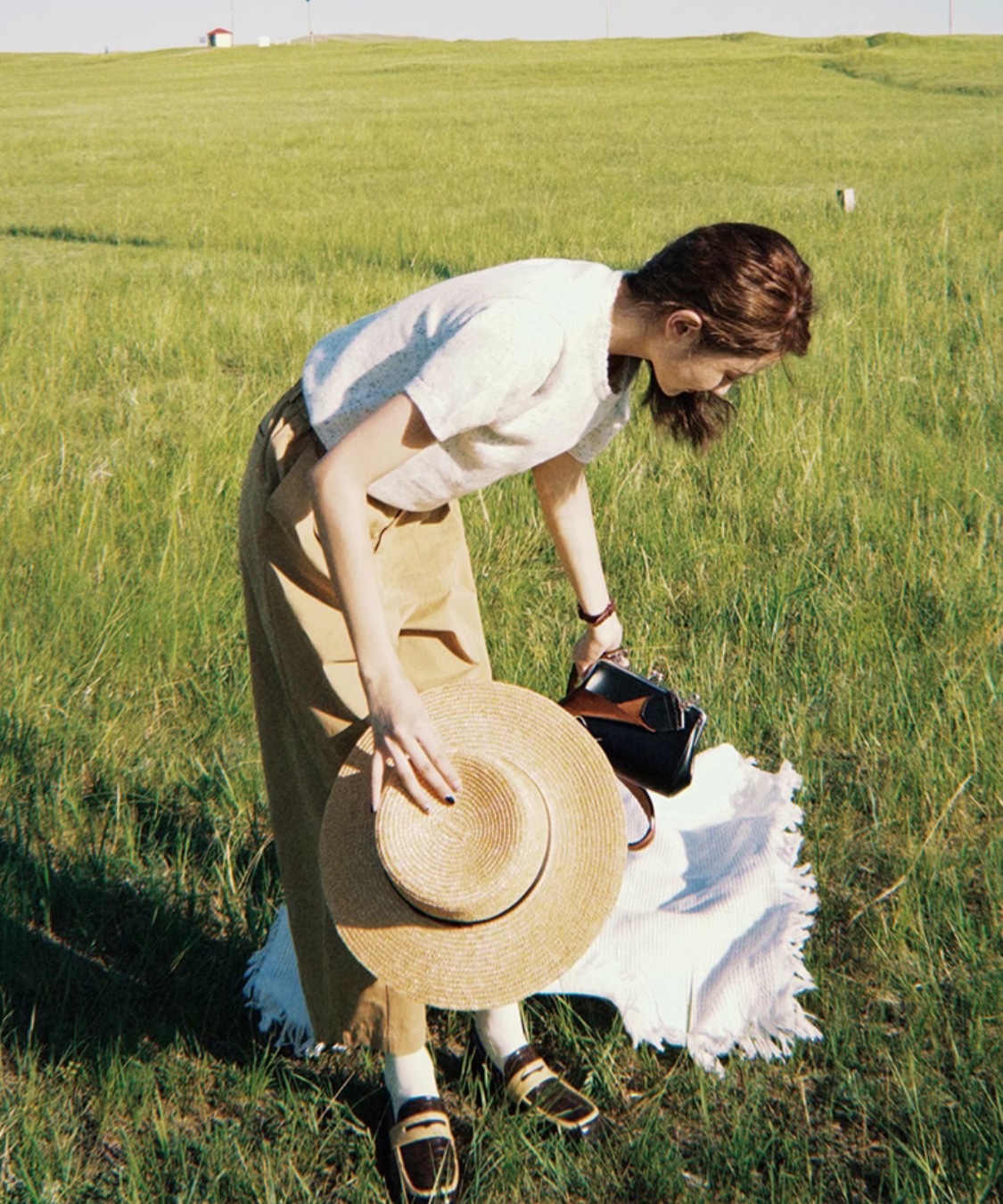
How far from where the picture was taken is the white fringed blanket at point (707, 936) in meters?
2.27

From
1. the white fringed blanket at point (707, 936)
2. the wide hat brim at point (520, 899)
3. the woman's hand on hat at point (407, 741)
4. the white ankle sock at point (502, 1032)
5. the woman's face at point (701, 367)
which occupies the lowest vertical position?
the white fringed blanket at point (707, 936)

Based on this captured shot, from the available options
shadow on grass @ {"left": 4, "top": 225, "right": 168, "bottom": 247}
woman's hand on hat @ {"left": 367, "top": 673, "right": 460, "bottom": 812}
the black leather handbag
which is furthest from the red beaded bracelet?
shadow on grass @ {"left": 4, "top": 225, "right": 168, "bottom": 247}

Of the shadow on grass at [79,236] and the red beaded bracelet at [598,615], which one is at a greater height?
the shadow on grass at [79,236]

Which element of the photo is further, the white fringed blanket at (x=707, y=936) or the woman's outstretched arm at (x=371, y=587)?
the white fringed blanket at (x=707, y=936)

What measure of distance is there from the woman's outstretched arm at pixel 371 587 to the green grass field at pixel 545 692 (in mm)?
781

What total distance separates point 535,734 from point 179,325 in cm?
501

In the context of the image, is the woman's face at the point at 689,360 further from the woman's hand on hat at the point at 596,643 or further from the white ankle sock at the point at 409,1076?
the white ankle sock at the point at 409,1076

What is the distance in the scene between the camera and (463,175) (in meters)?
14.2

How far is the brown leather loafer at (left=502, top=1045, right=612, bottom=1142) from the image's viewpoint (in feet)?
6.71

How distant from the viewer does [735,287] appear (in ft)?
5.88

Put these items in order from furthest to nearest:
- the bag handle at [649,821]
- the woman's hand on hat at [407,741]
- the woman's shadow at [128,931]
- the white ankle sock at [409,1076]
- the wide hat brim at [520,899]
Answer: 1. the bag handle at [649,821]
2. the woman's shadow at [128,931]
3. the white ankle sock at [409,1076]
4. the wide hat brim at [520,899]
5. the woman's hand on hat at [407,741]

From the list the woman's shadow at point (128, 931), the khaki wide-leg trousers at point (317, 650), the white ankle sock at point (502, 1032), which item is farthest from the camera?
the woman's shadow at point (128, 931)

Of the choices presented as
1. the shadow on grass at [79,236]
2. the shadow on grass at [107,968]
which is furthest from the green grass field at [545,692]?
the shadow on grass at [79,236]

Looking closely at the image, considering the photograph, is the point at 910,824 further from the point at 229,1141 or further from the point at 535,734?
the point at 229,1141
